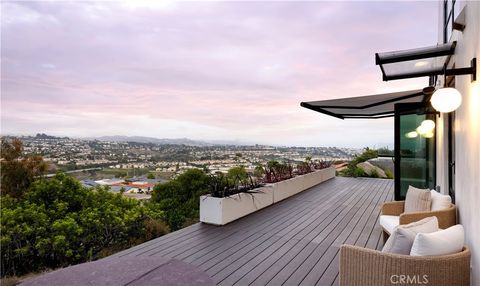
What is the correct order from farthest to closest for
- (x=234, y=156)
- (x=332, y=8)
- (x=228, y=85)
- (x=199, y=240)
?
(x=228, y=85)
(x=234, y=156)
(x=332, y=8)
(x=199, y=240)

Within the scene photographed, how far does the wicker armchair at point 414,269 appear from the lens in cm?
194

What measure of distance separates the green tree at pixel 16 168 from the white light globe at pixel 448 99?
580 centimetres

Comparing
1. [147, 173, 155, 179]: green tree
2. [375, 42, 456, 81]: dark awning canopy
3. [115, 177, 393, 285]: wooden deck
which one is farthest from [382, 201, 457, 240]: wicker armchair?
[147, 173, 155, 179]: green tree

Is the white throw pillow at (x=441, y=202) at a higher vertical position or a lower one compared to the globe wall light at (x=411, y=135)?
lower

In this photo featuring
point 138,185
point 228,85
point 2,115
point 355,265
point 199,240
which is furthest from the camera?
point 228,85

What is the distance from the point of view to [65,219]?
432 cm

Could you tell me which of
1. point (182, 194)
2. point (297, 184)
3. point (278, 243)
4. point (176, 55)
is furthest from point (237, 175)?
point (176, 55)

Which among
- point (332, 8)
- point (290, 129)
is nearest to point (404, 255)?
point (332, 8)

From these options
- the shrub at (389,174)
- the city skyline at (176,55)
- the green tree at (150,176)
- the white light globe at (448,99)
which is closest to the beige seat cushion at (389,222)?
the white light globe at (448,99)

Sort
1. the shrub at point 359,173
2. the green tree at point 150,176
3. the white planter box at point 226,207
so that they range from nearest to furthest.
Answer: the white planter box at point 226,207 < the green tree at point 150,176 < the shrub at point 359,173

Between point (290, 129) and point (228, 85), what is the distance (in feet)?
19.1

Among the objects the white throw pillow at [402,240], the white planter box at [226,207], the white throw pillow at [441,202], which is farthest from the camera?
the white planter box at [226,207]

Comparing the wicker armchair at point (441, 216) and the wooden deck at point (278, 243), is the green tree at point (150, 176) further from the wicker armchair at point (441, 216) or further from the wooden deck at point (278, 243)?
the wicker armchair at point (441, 216)

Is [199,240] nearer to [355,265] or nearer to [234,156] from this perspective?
[355,265]
